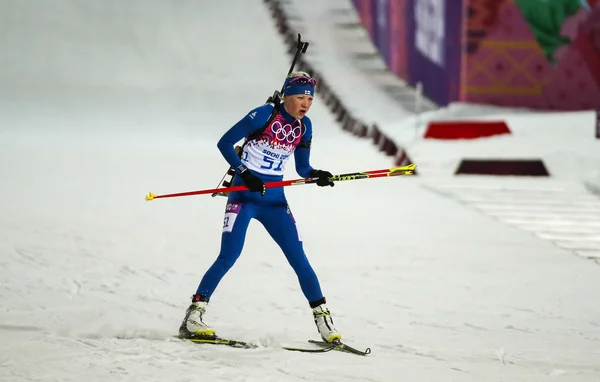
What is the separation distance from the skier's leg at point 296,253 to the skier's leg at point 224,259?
0.12 m

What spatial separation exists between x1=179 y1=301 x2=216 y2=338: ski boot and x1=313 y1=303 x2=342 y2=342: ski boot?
59 centimetres

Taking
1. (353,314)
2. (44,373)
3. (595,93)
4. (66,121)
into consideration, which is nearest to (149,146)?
(66,121)

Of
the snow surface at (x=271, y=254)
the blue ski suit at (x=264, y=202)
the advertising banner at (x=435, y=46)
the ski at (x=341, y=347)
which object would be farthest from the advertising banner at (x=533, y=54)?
the ski at (x=341, y=347)

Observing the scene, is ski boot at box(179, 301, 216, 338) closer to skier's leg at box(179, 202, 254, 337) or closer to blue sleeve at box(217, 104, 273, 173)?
skier's leg at box(179, 202, 254, 337)

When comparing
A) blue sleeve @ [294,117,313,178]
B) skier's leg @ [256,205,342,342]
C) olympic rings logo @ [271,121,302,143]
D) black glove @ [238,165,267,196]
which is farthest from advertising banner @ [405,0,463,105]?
black glove @ [238,165,267,196]

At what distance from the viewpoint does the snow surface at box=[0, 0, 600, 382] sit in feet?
16.8

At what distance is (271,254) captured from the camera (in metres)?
8.36

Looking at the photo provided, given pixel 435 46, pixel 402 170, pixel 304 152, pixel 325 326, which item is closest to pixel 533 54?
pixel 435 46

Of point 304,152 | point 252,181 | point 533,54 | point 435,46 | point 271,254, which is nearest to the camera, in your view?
point 252,181

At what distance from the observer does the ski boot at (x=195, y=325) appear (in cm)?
533

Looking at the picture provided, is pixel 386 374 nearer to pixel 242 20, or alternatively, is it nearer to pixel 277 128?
pixel 277 128

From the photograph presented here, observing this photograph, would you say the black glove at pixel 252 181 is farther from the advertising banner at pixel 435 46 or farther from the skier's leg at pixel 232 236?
the advertising banner at pixel 435 46

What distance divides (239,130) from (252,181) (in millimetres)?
334

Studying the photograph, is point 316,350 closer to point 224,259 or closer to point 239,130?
point 224,259
